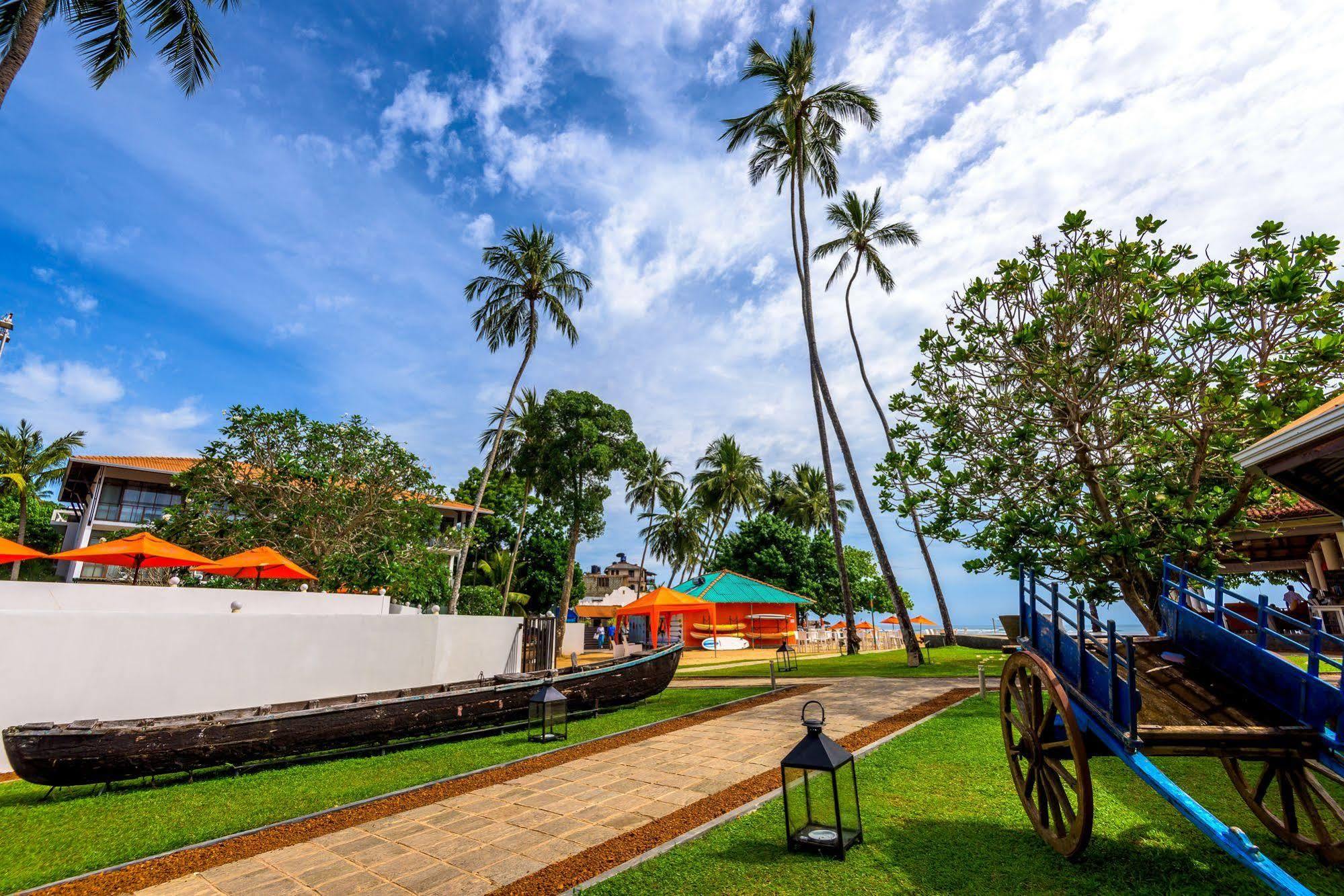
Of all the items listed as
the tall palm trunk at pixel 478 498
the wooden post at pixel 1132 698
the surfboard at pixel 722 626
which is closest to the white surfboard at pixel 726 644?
the surfboard at pixel 722 626

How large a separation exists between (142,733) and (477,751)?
376cm

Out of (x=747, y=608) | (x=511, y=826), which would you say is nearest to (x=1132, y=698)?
(x=511, y=826)

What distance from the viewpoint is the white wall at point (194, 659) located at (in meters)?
8.06

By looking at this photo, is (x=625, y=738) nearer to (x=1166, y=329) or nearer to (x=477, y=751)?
(x=477, y=751)

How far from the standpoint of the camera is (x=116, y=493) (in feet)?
87.8

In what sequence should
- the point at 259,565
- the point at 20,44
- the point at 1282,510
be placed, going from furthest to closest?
1. the point at 259,565
2. the point at 1282,510
3. the point at 20,44

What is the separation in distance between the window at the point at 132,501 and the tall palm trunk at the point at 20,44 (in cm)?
2284

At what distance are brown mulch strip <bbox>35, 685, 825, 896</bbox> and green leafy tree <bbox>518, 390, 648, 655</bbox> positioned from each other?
64.8ft

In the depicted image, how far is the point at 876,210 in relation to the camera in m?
21.7

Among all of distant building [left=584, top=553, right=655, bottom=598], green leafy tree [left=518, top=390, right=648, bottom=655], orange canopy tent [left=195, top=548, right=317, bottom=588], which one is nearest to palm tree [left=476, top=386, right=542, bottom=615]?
green leafy tree [left=518, top=390, right=648, bottom=655]

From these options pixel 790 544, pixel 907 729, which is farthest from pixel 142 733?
pixel 790 544

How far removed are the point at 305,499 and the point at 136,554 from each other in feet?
18.2

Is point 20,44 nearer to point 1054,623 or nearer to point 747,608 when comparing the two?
point 1054,623

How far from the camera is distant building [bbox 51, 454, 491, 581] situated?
1008 inches
